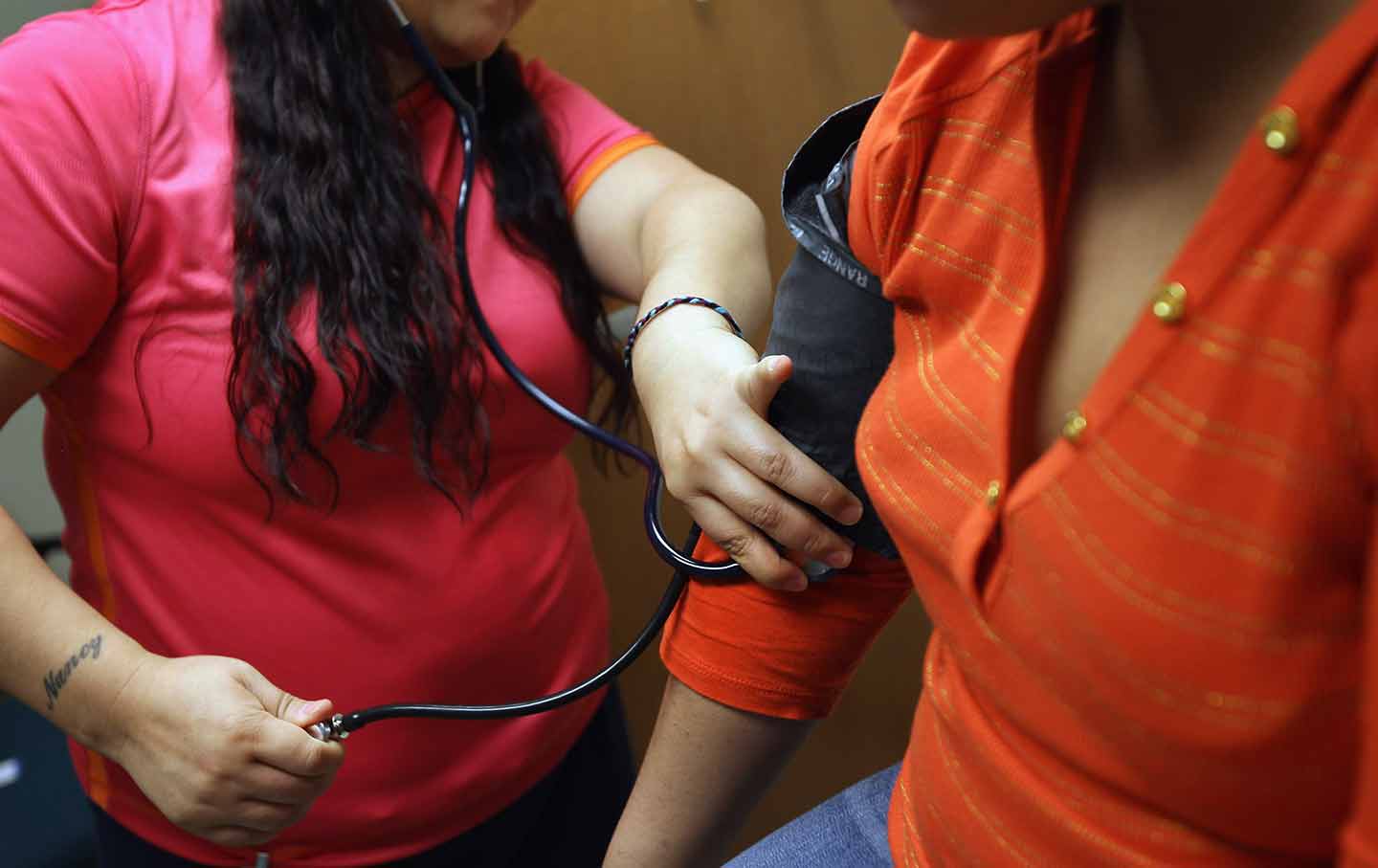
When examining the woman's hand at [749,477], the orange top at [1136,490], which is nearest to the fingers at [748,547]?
the woman's hand at [749,477]

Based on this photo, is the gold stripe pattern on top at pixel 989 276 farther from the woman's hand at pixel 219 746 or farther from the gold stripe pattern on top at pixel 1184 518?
the woman's hand at pixel 219 746

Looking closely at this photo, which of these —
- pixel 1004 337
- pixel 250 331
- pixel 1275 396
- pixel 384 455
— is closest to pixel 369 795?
pixel 384 455

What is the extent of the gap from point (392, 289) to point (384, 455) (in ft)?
0.47

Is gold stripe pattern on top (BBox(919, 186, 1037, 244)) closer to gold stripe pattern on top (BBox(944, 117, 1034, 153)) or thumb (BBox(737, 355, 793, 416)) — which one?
gold stripe pattern on top (BBox(944, 117, 1034, 153))

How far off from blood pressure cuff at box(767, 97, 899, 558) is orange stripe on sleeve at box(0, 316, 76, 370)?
1.85 ft

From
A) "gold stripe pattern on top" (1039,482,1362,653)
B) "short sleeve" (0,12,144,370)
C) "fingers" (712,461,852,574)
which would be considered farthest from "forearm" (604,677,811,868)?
"short sleeve" (0,12,144,370)

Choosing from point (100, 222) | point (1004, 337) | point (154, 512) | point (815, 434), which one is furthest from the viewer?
point (154, 512)

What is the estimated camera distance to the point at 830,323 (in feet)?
2.22

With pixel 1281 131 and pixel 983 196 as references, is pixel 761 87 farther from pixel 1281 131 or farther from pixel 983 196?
pixel 1281 131

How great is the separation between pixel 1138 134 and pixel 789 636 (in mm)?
363

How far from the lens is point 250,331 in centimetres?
89

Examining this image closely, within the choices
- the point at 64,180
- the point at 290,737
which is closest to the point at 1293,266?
the point at 290,737

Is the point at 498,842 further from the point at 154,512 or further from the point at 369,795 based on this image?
the point at 154,512

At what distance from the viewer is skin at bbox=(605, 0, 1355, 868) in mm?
438
